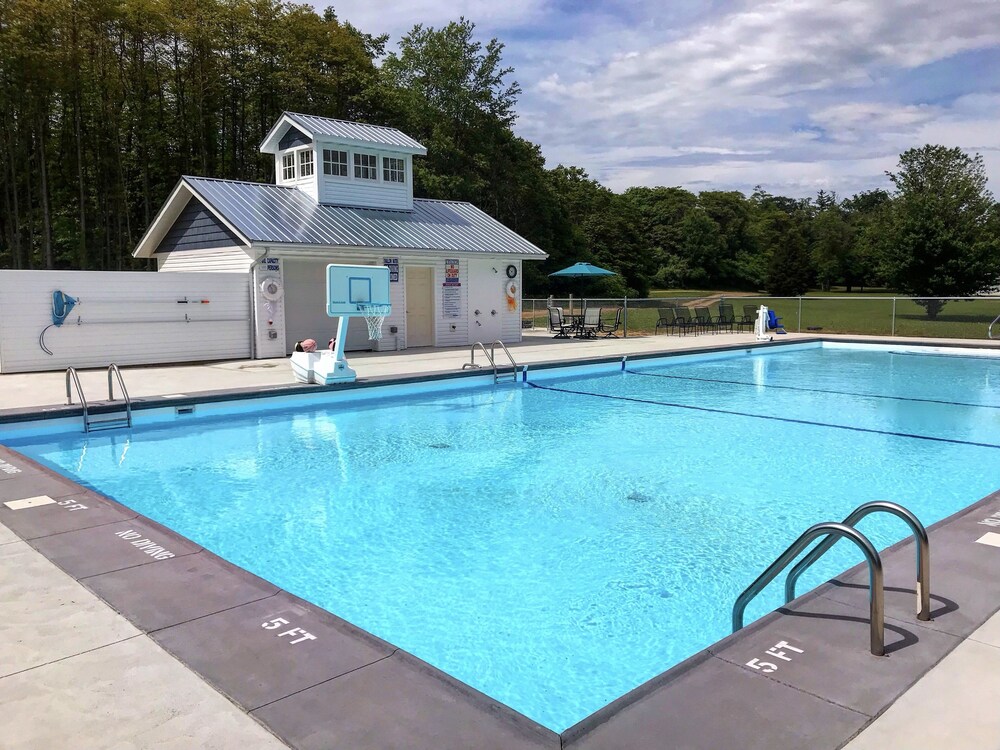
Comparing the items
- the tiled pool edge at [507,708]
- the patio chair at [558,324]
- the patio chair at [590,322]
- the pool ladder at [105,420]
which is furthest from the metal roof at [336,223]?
the tiled pool edge at [507,708]

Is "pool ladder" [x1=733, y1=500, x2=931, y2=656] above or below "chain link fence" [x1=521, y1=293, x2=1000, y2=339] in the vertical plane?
below

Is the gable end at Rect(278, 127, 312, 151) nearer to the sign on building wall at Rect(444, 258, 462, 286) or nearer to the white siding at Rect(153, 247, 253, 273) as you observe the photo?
the white siding at Rect(153, 247, 253, 273)

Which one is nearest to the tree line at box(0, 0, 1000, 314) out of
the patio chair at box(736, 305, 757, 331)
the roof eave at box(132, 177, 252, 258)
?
the patio chair at box(736, 305, 757, 331)

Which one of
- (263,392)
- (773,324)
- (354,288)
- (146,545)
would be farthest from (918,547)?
(773,324)

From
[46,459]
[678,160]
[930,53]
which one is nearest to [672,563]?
[46,459]

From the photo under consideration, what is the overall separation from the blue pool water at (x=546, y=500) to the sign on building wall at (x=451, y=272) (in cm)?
591

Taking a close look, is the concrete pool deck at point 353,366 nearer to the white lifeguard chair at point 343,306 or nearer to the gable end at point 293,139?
the white lifeguard chair at point 343,306

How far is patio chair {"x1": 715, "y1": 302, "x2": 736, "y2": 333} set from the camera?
878 inches

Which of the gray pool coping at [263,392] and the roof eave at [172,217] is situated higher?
the roof eave at [172,217]

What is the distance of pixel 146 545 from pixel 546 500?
3.27 metres

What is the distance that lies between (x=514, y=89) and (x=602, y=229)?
12.6 meters

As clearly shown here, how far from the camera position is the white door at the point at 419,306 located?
17.2 meters

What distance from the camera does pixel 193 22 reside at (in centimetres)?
2439

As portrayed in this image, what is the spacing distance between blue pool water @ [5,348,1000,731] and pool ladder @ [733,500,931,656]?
38.4 inches
